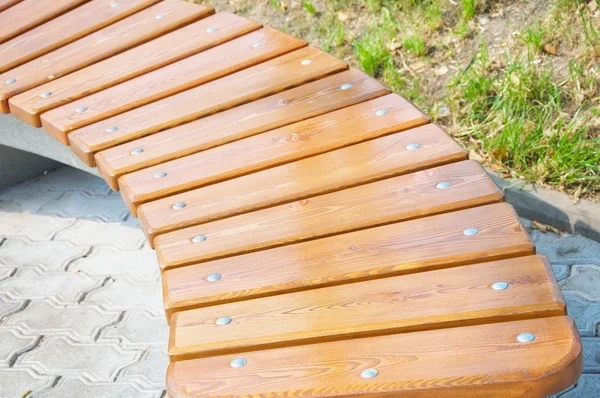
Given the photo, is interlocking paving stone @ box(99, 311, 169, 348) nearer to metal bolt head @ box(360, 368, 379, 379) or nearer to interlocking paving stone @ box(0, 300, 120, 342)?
interlocking paving stone @ box(0, 300, 120, 342)

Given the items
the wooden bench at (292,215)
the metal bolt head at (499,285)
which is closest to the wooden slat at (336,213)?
the wooden bench at (292,215)

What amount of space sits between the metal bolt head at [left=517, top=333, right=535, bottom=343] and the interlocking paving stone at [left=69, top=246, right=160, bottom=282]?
2.19 meters

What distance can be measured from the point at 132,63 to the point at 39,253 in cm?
117

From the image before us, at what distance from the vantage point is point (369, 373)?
1.87m

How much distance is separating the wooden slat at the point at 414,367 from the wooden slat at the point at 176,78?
4.72ft

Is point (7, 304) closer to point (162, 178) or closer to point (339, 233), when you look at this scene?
point (162, 178)

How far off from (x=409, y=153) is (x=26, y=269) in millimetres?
2127

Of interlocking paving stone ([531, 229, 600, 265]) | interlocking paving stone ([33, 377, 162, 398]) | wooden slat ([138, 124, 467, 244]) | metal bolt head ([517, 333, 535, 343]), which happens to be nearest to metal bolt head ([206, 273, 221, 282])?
wooden slat ([138, 124, 467, 244])

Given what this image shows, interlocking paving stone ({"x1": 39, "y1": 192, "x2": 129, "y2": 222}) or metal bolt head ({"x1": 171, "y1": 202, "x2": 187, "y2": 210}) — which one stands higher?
metal bolt head ({"x1": 171, "y1": 202, "x2": 187, "y2": 210})

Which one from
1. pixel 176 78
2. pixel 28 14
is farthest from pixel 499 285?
pixel 28 14

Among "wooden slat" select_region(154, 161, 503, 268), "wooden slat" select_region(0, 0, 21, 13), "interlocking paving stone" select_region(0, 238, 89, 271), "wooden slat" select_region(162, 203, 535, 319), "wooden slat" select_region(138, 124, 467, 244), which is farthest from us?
"wooden slat" select_region(0, 0, 21, 13)

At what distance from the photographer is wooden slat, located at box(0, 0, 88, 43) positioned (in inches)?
153

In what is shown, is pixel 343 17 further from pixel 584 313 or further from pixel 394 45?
pixel 584 313

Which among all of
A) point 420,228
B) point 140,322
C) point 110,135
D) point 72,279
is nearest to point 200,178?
point 110,135
